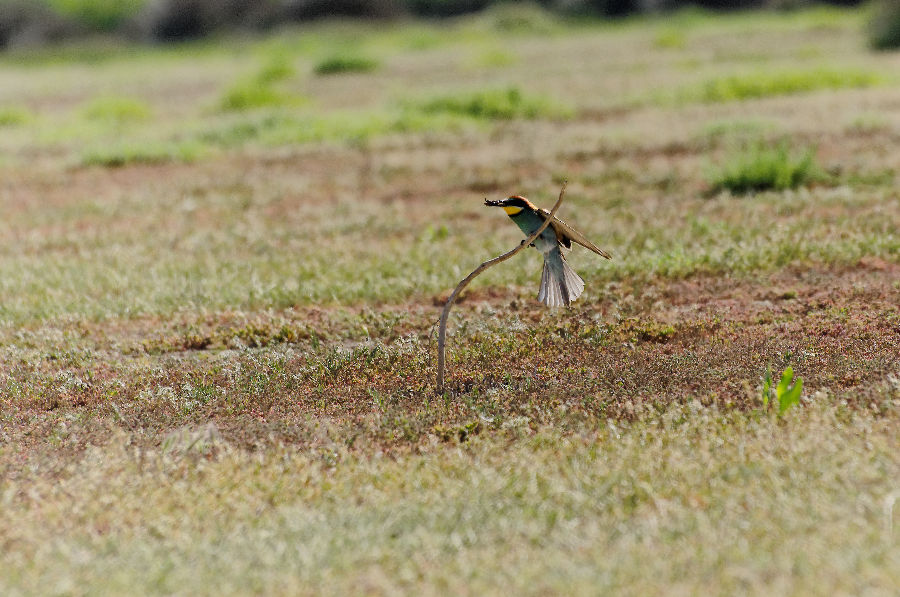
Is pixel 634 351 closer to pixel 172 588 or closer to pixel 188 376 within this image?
pixel 188 376

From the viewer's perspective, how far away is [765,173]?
37.3 feet

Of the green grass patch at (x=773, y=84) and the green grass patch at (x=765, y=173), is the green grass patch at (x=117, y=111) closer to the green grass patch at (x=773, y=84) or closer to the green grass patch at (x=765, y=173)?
the green grass patch at (x=773, y=84)

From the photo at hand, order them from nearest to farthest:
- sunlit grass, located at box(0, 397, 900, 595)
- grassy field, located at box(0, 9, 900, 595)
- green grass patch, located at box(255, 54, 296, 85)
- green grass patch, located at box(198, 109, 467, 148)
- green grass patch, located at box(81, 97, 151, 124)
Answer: sunlit grass, located at box(0, 397, 900, 595)
grassy field, located at box(0, 9, 900, 595)
green grass patch, located at box(198, 109, 467, 148)
green grass patch, located at box(81, 97, 151, 124)
green grass patch, located at box(255, 54, 296, 85)

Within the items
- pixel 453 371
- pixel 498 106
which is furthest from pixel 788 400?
pixel 498 106

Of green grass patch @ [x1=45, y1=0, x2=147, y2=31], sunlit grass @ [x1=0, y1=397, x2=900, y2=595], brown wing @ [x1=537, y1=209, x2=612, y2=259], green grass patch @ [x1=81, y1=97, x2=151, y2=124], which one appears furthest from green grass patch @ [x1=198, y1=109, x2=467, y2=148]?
green grass patch @ [x1=45, y1=0, x2=147, y2=31]

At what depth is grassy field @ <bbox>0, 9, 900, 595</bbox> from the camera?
13.0ft

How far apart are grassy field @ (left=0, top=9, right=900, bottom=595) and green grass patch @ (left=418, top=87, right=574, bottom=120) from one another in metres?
3.54

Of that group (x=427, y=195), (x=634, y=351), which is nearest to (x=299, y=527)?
(x=634, y=351)

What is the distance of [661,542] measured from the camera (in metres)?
3.95

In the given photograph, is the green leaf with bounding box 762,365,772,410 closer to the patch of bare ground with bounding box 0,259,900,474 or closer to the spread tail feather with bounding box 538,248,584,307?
the patch of bare ground with bounding box 0,259,900,474

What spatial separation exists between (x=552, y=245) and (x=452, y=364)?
1302 mm

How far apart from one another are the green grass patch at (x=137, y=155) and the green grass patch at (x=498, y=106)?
586 centimetres

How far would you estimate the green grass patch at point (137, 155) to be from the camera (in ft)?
54.0

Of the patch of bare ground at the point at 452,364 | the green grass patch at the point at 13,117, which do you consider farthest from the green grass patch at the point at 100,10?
the patch of bare ground at the point at 452,364
